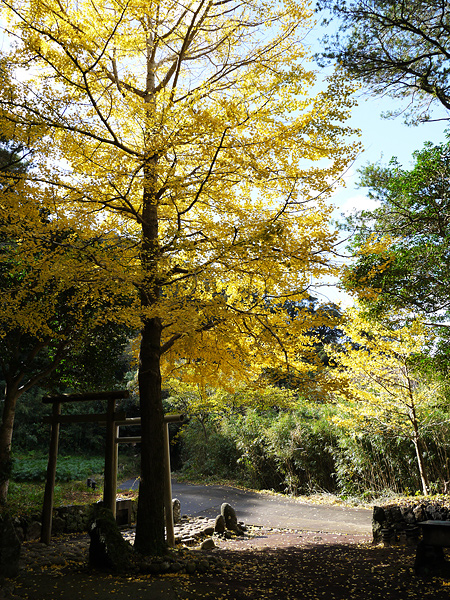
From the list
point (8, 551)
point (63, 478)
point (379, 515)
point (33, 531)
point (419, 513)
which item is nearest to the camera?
point (8, 551)

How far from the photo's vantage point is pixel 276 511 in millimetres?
9594

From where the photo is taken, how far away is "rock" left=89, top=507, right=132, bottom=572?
434cm

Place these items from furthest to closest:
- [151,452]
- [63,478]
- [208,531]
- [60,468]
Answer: [60,468] → [63,478] → [208,531] → [151,452]

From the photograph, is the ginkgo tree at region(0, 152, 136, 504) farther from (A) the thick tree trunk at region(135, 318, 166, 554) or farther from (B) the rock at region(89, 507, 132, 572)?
(B) the rock at region(89, 507, 132, 572)

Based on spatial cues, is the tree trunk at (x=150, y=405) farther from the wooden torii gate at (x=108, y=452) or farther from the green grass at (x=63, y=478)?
the green grass at (x=63, y=478)

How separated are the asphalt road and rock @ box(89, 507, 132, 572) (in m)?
4.51

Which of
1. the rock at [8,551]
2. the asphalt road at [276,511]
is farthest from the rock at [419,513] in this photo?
the rock at [8,551]

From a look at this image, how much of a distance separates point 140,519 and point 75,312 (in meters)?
3.98

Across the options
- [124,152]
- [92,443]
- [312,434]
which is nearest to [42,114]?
[124,152]

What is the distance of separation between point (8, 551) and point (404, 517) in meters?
5.11

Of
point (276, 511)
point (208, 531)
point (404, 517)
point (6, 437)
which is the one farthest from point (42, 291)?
point (276, 511)

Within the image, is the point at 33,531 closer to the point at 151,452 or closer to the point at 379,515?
the point at 151,452

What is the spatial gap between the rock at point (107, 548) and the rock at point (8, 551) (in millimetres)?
713

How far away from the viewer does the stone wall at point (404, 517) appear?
5.80 m
